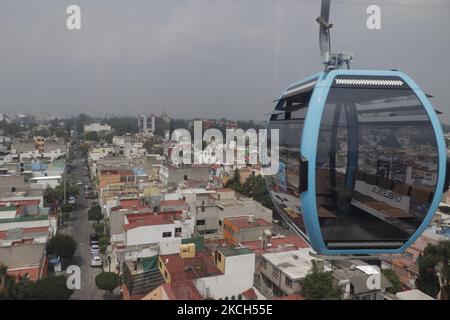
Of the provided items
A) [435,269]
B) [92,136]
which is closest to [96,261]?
[435,269]

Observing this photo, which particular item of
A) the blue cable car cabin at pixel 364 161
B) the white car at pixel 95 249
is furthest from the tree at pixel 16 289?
the blue cable car cabin at pixel 364 161

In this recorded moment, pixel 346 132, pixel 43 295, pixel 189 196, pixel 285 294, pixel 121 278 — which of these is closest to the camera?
pixel 346 132

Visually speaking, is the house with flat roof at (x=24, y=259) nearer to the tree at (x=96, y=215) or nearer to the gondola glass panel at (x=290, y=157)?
the tree at (x=96, y=215)

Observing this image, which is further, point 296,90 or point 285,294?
point 285,294

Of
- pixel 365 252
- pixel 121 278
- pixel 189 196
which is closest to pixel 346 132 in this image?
pixel 365 252
